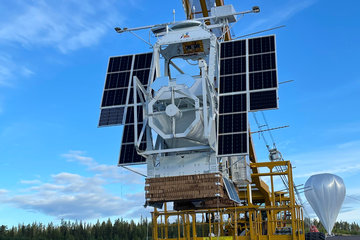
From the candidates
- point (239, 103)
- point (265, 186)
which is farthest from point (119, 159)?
point (265, 186)

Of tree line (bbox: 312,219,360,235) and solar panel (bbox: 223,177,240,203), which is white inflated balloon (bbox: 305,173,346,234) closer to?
tree line (bbox: 312,219,360,235)

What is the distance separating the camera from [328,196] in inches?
1841

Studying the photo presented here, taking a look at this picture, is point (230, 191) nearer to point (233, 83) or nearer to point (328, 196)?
point (233, 83)

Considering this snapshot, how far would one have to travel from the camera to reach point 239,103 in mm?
20062

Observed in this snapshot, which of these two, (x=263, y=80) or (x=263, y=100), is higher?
(x=263, y=80)

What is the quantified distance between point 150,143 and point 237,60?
596cm

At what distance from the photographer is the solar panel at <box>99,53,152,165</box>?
20766mm

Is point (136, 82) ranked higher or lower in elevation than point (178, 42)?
lower

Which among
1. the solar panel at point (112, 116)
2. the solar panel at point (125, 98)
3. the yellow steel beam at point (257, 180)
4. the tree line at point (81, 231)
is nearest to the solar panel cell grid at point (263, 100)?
the solar panel at point (125, 98)

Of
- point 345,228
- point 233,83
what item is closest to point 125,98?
point 233,83

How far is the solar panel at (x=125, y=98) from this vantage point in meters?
20.8

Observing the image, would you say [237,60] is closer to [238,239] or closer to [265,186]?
[238,239]

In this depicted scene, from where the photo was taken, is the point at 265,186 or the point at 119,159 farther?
the point at 265,186

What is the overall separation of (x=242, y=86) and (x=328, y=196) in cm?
3065
